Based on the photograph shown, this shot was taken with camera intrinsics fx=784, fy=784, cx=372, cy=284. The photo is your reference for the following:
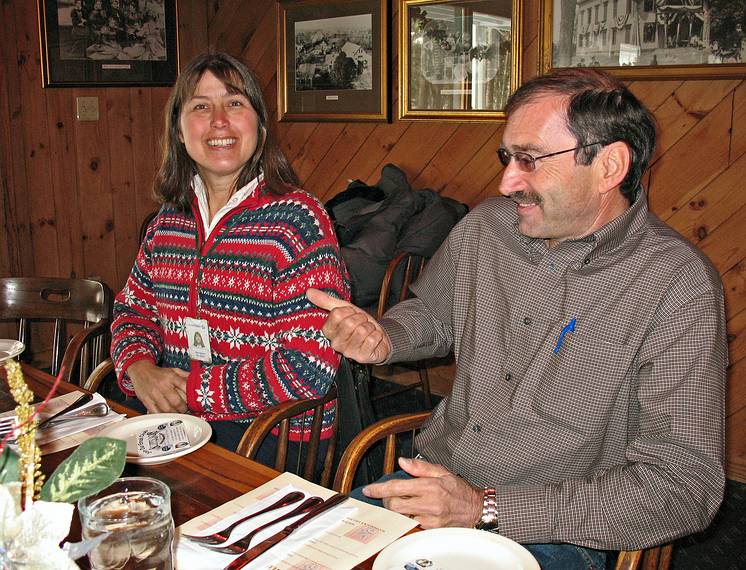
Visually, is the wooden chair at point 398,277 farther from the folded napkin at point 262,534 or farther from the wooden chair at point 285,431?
the folded napkin at point 262,534

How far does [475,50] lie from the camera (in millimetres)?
3521

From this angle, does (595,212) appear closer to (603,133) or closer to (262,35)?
(603,133)

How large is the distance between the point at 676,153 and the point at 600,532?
2.07 m

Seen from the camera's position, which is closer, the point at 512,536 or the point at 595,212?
the point at 512,536

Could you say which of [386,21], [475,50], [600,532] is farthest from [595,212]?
[386,21]

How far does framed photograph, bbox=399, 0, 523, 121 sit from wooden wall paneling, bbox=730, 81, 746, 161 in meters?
0.92

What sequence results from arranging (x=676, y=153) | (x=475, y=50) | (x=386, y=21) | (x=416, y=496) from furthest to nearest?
(x=386, y=21) < (x=475, y=50) < (x=676, y=153) < (x=416, y=496)

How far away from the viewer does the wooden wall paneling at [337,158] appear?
4059 millimetres

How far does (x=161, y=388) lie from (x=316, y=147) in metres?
2.59

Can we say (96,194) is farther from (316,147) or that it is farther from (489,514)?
(489,514)

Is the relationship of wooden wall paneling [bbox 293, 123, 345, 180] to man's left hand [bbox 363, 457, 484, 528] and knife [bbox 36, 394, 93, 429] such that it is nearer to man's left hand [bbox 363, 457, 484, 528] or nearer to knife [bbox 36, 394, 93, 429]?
knife [bbox 36, 394, 93, 429]

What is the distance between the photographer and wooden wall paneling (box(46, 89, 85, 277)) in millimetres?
4297

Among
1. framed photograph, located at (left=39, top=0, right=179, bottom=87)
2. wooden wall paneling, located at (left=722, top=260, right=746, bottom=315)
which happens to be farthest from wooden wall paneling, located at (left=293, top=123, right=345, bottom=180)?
wooden wall paneling, located at (left=722, top=260, right=746, bottom=315)

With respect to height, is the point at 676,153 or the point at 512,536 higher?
the point at 676,153
